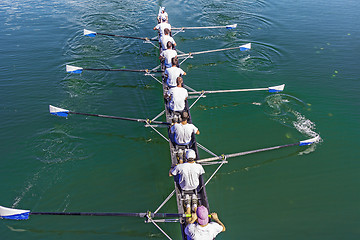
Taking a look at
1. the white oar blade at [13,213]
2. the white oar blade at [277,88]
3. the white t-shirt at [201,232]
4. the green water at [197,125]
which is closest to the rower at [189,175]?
the white t-shirt at [201,232]

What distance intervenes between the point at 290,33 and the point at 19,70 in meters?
22.1

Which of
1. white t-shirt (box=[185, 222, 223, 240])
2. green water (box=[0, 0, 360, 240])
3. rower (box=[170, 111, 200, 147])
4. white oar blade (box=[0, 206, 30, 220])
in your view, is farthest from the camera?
green water (box=[0, 0, 360, 240])

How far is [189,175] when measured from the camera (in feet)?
22.5

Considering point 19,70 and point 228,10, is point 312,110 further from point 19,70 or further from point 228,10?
point 19,70

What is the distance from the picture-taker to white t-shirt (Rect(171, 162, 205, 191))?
22.4 ft

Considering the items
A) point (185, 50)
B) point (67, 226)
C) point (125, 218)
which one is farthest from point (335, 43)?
point (67, 226)

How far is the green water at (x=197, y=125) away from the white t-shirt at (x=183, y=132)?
1.98 m

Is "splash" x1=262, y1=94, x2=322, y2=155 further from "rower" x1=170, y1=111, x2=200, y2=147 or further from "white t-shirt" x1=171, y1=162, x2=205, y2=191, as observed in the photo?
"white t-shirt" x1=171, y1=162, x2=205, y2=191

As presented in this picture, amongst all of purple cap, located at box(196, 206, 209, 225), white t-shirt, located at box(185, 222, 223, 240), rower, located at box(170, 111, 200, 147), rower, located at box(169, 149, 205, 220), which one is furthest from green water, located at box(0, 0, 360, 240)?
purple cap, located at box(196, 206, 209, 225)

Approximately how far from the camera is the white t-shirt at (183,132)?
26.6ft

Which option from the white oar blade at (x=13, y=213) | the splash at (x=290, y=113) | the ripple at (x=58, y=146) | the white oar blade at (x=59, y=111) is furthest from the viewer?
the splash at (x=290, y=113)

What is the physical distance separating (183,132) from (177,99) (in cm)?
212

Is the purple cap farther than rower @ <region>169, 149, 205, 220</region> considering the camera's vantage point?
No

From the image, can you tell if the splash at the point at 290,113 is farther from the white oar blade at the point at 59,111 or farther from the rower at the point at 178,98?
the white oar blade at the point at 59,111
